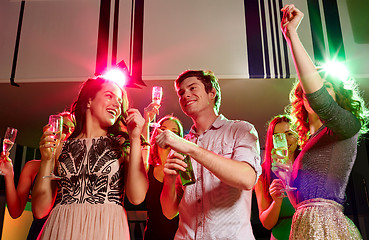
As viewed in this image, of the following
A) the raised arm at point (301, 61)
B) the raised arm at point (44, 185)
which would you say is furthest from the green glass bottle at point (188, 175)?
the raised arm at point (44, 185)

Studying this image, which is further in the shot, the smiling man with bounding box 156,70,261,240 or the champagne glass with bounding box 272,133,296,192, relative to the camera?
the champagne glass with bounding box 272,133,296,192

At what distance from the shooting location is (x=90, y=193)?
1642 mm

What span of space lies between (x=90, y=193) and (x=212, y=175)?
62 cm

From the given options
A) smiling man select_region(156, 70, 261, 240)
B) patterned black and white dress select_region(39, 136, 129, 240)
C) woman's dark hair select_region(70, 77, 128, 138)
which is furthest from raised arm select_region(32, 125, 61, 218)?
smiling man select_region(156, 70, 261, 240)

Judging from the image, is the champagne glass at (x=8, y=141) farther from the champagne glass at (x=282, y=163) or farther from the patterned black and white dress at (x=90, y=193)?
the champagne glass at (x=282, y=163)

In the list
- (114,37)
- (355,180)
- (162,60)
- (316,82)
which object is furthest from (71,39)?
(355,180)

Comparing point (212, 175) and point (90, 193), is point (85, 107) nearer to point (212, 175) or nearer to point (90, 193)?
point (90, 193)

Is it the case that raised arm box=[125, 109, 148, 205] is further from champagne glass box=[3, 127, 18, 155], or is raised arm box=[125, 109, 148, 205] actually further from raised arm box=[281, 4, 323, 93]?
champagne glass box=[3, 127, 18, 155]

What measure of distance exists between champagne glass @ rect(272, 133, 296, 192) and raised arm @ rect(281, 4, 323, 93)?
0.48 metres

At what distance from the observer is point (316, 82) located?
4.37 feet

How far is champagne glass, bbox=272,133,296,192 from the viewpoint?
1640 millimetres

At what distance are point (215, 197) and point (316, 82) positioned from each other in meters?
0.66

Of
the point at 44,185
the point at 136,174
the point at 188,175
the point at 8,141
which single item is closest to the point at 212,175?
the point at 188,175

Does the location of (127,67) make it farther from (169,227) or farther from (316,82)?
(316,82)
